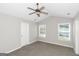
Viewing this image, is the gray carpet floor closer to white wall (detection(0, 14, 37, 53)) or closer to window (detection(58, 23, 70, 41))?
white wall (detection(0, 14, 37, 53))

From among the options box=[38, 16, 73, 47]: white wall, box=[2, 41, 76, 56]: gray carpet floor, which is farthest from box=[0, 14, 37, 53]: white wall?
box=[38, 16, 73, 47]: white wall

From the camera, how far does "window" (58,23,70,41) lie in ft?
16.1

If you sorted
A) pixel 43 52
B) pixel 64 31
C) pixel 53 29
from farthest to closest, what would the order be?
pixel 53 29, pixel 64 31, pixel 43 52

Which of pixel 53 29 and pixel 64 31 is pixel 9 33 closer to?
pixel 53 29

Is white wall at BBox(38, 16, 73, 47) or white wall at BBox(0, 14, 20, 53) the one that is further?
white wall at BBox(38, 16, 73, 47)

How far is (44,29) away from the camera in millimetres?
6449

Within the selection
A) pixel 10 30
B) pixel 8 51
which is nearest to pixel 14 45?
pixel 8 51

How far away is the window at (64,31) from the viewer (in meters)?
4.91

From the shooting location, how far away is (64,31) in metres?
5.11

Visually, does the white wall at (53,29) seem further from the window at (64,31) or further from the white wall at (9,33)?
the white wall at (9,33)

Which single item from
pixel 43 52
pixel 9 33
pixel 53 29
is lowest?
pixel 43 52

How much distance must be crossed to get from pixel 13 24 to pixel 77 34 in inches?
117

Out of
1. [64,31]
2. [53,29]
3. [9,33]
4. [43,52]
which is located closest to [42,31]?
[53,29]

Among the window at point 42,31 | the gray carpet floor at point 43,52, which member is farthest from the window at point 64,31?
the window at point 42,31
